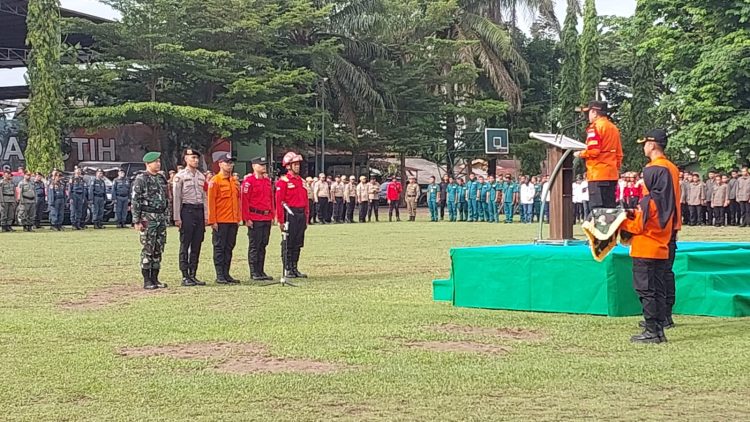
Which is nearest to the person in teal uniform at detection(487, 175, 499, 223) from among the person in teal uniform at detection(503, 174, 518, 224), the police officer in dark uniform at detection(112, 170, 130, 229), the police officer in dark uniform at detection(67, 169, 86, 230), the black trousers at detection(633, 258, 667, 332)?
the person in teal uniform at detection(503, 174, 518, 224)

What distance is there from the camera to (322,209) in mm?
34531

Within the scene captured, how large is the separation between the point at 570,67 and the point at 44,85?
28.3 m

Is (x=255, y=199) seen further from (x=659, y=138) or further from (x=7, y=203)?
(x=7, y=203)

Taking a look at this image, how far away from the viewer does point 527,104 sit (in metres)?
56.2

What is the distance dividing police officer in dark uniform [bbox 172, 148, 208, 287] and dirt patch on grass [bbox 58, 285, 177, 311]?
77cm

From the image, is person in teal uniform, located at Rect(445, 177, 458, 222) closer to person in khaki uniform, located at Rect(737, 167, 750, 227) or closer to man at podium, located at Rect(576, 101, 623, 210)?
person in khaki uniform, located at Rect(737, 167, 750, 227)

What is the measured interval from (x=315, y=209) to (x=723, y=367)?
2740 cm

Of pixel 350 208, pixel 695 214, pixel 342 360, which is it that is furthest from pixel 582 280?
pixel 350 208

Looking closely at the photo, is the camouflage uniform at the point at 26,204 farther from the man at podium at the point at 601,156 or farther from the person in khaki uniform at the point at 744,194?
the man at podium at the point at 601,156

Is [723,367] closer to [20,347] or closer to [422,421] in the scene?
[422,421]

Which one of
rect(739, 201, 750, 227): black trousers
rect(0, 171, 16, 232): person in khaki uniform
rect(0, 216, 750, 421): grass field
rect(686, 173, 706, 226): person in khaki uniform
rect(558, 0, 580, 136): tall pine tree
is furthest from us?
rect(558, 0, 580, 136): tall pine tree

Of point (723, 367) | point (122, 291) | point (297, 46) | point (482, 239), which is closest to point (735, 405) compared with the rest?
point (723, 367)

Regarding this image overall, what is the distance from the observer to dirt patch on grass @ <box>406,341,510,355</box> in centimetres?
849

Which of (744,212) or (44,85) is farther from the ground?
(44,85)
